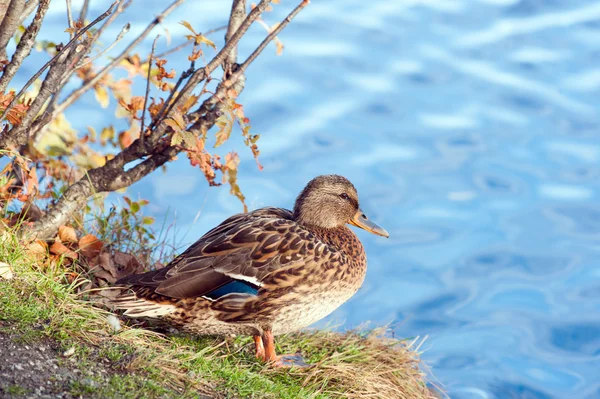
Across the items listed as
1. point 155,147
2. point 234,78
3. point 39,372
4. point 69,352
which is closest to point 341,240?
point 234,78

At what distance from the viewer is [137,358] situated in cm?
372

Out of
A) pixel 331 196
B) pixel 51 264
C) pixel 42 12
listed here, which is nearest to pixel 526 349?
pixel 331 196

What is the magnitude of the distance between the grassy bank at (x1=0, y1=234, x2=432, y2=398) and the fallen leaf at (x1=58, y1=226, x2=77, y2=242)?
0.88 feet

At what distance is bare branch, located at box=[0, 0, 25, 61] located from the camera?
436 cm

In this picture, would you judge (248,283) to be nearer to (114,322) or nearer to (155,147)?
(114,322)

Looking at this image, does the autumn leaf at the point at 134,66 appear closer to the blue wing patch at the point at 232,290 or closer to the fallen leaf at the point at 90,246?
the fallen leaf at the point at 90,246

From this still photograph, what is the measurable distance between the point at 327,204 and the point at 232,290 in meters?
0.84

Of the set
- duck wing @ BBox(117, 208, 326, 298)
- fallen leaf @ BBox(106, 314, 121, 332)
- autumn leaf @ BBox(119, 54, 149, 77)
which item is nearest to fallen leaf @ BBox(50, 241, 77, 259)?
duck wing @ BBox(117, 208, 326, 298)

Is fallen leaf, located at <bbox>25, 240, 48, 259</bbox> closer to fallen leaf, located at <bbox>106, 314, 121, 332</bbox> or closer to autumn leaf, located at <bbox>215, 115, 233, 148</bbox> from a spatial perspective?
fallen leaf, located at <bbox>106, 314, 121, 332</bbox>

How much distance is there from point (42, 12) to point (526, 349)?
4.79m

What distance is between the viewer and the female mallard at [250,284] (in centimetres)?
428

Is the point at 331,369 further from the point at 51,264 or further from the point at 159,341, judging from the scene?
the point at 51,264

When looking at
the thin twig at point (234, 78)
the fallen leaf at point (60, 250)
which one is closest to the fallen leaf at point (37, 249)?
the fallen leaf at point (60, 250)

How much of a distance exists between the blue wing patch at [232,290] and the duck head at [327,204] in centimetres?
65
